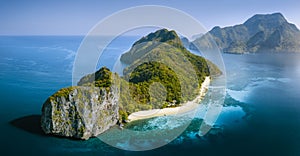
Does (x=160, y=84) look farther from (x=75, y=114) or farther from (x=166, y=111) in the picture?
(x=75, y=114)

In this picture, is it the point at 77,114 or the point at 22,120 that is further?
the point at 22,120

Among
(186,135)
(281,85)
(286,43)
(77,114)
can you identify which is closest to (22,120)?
(77,114)

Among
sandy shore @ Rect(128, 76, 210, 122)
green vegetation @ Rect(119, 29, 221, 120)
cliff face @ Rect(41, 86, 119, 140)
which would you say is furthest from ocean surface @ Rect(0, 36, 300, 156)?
green vegetation @ Rect(119, 29, 221, 120)

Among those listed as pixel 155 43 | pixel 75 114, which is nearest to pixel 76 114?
pixel 75 114

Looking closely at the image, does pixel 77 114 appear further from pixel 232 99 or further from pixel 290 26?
pixel 290 26

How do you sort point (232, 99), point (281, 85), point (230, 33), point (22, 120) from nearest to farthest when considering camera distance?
point (22, 120)
point (232, 99)
point (281, 85)
point (230, 33)

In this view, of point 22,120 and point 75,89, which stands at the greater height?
point 75,89

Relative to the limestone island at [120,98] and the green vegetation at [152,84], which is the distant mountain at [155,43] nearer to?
the green vegetation at [152,84]

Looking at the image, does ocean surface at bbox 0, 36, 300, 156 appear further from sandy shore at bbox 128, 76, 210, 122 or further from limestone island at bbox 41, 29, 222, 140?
limestone island at bbox 41, 29, 222, 140
